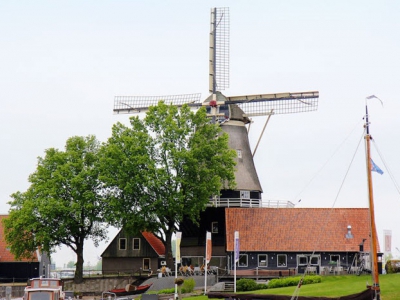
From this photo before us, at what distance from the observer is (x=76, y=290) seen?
247 ft

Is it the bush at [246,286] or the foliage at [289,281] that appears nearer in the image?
the foliage at [289,281]

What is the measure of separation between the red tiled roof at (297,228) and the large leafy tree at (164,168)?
12.2 ft

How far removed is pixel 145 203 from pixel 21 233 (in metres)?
12.6

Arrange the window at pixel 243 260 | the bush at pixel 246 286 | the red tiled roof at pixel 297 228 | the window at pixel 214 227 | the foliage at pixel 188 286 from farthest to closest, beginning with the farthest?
the window at pixel 214 227, the window at pixel 243 260, the red tiled roof at pixel 297 228, the foliage at pixel 188 286, the bush at pixel 246 286

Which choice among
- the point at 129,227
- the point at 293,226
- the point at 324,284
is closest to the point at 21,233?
the point at 129,227

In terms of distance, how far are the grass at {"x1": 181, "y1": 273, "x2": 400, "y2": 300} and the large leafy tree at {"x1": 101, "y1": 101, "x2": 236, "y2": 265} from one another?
48.7 ft

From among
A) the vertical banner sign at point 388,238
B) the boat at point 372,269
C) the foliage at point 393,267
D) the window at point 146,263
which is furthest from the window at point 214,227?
the boat at point 372,269

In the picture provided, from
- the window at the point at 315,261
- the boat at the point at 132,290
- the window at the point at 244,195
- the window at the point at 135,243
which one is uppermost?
the window at the point at 244,195

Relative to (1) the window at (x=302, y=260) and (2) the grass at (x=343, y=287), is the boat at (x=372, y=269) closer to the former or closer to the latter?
(2) the grass at (x=343, y=287)

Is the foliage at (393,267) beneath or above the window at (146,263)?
beneath

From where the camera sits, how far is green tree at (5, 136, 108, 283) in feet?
241

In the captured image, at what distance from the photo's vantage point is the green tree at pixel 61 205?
73.4 metres

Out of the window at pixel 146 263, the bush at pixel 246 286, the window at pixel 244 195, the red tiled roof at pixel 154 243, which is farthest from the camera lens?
the red tiled roof at pixel 154 243

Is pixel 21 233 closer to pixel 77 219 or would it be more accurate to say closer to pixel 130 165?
pixel 77 219
